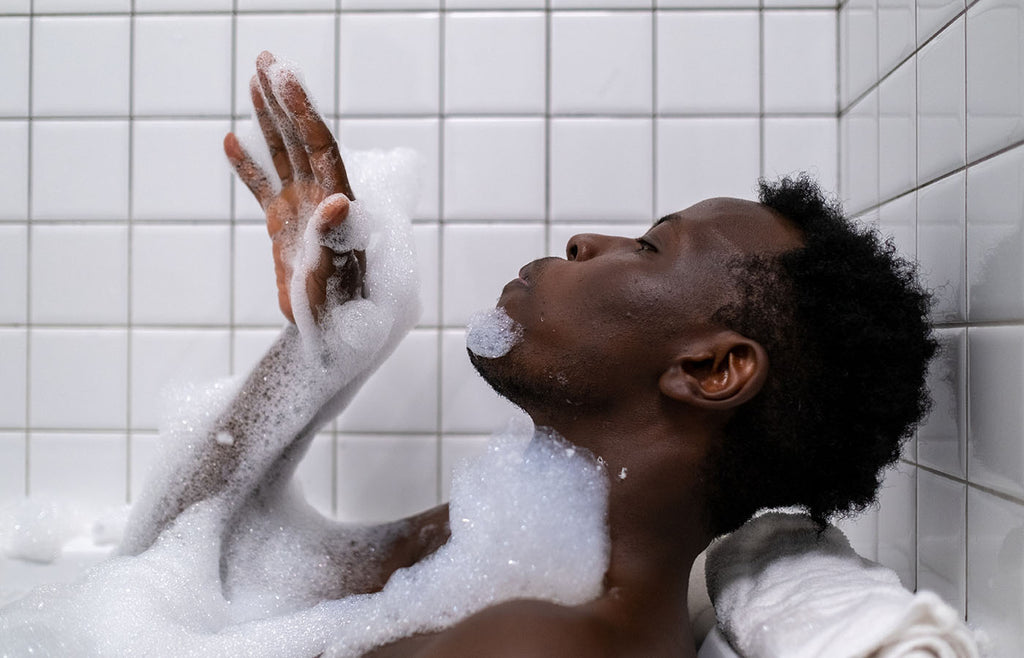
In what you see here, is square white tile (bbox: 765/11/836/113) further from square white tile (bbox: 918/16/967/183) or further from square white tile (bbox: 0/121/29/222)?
square white tile (bbox: 0/121/29/222)

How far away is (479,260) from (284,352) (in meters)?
0.38

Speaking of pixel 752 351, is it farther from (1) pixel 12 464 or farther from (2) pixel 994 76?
(1) pixel 12 464

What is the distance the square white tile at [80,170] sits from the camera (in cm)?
130

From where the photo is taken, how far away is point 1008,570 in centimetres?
67

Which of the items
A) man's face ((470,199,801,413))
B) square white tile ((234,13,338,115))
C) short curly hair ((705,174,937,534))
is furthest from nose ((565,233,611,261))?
square white tile ((234,13,338,115))

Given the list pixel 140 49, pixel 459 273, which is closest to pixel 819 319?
pixel 459 273

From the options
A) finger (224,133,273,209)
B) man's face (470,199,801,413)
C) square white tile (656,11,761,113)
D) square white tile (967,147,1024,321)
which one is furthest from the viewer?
square white tile (656,11,761,113)

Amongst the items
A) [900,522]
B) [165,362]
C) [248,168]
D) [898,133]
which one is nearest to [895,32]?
[898,133]

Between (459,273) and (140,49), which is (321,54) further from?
(459,273)

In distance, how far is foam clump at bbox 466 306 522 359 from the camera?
844 millimetres

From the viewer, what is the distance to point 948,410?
80 cm

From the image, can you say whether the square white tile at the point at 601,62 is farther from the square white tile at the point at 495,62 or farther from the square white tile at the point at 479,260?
the square white tile at the point at 479,260

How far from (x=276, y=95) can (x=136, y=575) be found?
0.59m

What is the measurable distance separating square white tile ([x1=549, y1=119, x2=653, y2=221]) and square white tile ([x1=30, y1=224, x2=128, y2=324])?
74cm
